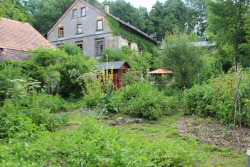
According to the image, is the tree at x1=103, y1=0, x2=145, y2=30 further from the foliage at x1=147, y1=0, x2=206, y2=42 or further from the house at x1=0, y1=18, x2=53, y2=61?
the house at x1=0, y1=18, x2=53, y2=61

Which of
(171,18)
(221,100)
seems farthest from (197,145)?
(171,18)

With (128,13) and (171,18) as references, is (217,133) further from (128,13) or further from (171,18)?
(171,18)

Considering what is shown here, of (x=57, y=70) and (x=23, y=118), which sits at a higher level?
(x=57, y=70)

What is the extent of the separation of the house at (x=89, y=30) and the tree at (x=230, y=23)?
429 inches

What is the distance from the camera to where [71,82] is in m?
10.9

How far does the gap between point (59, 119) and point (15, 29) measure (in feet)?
38.0

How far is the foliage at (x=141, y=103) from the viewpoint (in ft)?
22.0

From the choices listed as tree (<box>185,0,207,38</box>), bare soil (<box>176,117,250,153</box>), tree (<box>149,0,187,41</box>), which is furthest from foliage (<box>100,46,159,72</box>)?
tree (<box>185,0,207,38</box>)

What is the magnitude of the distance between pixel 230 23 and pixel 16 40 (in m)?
12.8

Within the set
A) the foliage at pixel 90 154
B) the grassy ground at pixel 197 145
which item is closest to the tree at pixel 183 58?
the grassy ground at pixel 197 145

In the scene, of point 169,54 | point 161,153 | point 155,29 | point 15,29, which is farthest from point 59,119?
point 155,29

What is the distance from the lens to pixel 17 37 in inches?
531

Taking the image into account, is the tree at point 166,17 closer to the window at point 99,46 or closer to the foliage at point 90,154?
the window at point 99,46

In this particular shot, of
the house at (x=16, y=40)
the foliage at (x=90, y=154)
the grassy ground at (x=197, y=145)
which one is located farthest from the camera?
the house at (x=16, y=40)
